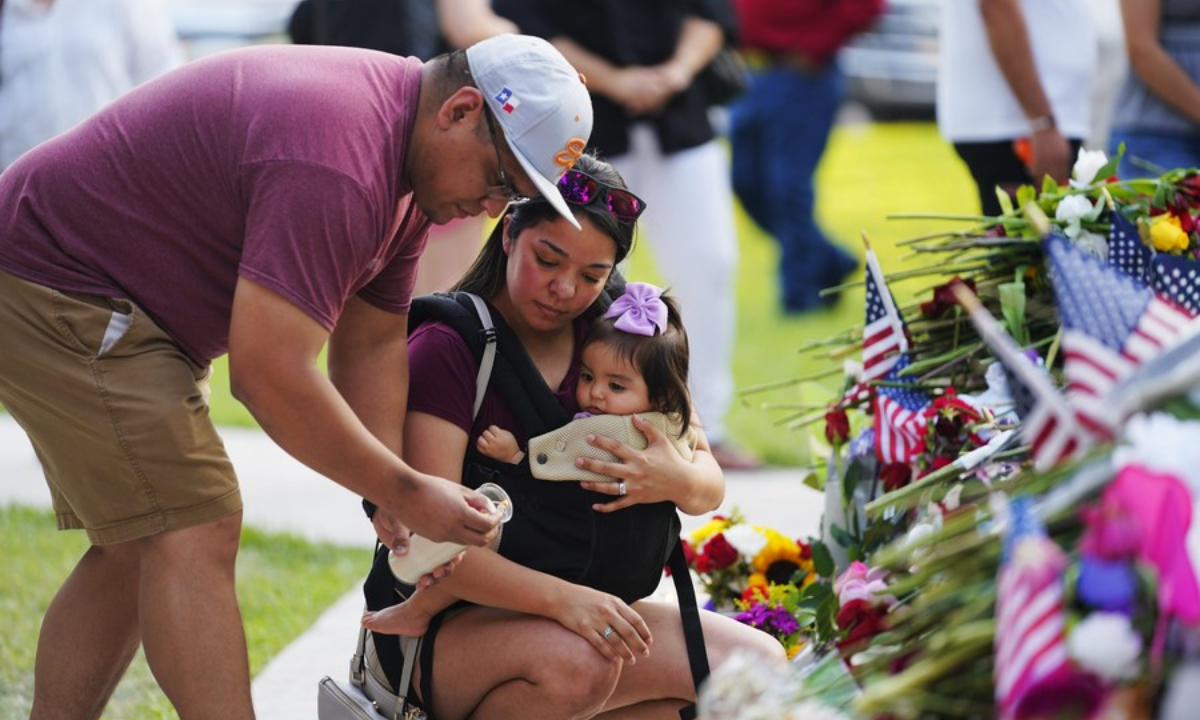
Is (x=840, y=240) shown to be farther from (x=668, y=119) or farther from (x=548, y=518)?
(x=548, y=518)

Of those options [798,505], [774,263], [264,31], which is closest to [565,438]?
[798,505]

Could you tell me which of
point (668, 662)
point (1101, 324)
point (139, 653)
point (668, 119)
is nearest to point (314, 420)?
point (668, 662)

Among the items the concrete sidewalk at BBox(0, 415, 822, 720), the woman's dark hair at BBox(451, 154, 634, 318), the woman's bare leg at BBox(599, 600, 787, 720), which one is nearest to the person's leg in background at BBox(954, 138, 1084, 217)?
the concrete sidewalk at BBox(0, 415, 822, 720)

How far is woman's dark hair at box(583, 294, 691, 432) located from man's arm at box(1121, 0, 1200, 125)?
8.12 ft

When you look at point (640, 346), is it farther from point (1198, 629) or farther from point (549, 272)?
point (1198, 629)

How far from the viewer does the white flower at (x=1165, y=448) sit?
5.63 feet

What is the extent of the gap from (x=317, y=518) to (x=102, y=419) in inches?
101

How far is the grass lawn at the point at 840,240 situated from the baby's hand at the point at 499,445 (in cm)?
99

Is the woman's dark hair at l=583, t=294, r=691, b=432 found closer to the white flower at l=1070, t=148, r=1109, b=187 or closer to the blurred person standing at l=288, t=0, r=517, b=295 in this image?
the white flower at l=1070, t=148, r=1109, b=187

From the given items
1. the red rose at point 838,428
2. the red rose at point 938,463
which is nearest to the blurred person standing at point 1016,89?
the red rose at point 838,428

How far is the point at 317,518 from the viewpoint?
5164 millimetres

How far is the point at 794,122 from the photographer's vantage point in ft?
27.6

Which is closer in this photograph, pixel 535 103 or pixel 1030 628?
pixel 1030 628

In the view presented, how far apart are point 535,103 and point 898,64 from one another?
12904 millimetres
